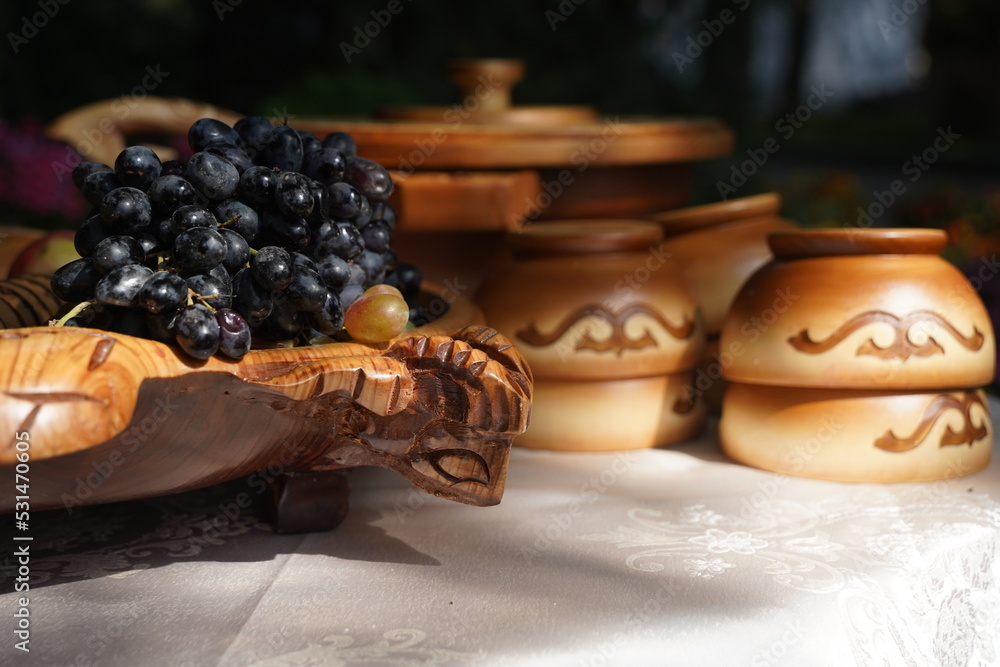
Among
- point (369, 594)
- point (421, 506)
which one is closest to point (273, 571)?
point (369, 594)

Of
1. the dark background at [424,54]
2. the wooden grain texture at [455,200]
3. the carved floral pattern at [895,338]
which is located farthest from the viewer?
the dark background at [424,54]

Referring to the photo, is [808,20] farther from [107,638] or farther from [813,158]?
[107,638]

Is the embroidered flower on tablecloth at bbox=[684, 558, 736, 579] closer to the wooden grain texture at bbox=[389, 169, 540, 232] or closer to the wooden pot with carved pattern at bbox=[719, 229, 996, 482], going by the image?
the wooden pot with carved pattern at bbox=[719, 229, 996, 482]

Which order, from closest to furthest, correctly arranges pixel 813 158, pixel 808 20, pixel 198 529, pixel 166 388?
1. pixel 166 388
2. pixel 198 529
3. pixel 813 158
4. pixel 808 20

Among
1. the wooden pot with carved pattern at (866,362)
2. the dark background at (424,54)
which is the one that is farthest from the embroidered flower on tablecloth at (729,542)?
the dark background at (424,54)

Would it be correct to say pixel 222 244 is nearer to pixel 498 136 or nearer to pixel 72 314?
pixel 72 314

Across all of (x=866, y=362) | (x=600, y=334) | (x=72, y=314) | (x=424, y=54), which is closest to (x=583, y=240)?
(x=600, y=334)

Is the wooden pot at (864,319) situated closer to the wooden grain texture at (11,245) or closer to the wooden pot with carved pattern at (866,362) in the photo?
the wooden pot with carved pattern at (866,362)
